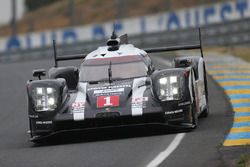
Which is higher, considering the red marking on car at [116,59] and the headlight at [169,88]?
the red marking on car at [116,59]

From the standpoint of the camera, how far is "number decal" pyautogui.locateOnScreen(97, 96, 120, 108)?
13781 mm

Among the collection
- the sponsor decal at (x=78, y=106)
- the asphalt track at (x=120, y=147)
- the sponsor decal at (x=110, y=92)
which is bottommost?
the asphalt track at (x=120, y=147)

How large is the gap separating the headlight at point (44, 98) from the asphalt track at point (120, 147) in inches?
20.6

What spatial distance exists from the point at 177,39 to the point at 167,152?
3122 centimetres

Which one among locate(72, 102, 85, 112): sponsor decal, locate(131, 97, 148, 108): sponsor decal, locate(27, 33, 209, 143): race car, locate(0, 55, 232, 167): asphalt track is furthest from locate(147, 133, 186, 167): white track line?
locate(72, 102, 85, 112): sponsor decal

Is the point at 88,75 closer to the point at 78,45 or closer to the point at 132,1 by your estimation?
the point at 78,45

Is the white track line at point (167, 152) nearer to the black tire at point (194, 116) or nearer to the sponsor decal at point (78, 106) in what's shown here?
the black tire at point (194, 116)

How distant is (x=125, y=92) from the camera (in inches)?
554

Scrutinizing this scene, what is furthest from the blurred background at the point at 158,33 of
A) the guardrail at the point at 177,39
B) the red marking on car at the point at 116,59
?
the red marking on car at the point at 116,59

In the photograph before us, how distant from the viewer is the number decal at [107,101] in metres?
13.8

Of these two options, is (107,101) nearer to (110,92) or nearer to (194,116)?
(110,92)

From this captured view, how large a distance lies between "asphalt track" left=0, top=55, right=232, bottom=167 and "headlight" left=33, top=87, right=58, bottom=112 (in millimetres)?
523

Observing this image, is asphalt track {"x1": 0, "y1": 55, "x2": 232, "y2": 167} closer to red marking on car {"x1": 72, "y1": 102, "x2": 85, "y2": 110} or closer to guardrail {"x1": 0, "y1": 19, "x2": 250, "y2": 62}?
red marking on car {"x1": 72, "y1": 102, "x2": 85, "y2": 110}

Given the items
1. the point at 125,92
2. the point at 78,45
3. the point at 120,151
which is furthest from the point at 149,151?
the point at 78,45
